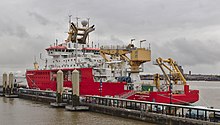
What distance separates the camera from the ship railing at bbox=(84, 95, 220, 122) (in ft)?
63.1

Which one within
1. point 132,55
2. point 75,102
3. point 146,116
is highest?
point 132,55

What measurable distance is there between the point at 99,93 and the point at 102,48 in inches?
345

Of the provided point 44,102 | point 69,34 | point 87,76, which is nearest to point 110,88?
point 87,76

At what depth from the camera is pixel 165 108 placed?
75.6ft

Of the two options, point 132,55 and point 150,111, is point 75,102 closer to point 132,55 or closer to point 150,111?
point 150,111

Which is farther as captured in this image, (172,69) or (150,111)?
(172,69)

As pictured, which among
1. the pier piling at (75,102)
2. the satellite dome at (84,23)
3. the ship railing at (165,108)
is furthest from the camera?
the satellite dome at (84,23)

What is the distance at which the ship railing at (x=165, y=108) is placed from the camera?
1923 centimetres

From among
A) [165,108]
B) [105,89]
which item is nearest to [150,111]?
[165,108]

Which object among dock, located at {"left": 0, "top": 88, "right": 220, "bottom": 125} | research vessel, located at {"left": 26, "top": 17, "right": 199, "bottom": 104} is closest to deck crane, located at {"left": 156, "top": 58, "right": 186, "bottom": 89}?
research vessel, located at {"left": 26, "top": 17, "right": 199, "bottom": 104}

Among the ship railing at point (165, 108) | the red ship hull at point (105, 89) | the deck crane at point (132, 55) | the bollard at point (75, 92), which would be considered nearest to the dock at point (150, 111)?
the ship railing at point (165, 108)

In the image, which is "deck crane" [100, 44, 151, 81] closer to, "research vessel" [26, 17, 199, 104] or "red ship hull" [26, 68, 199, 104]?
"research vessel" [26, 17, 199, 104]

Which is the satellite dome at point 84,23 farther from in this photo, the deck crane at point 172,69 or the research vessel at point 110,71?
the deck crane at point 172,69

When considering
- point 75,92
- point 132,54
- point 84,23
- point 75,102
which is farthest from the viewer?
point 84,23
